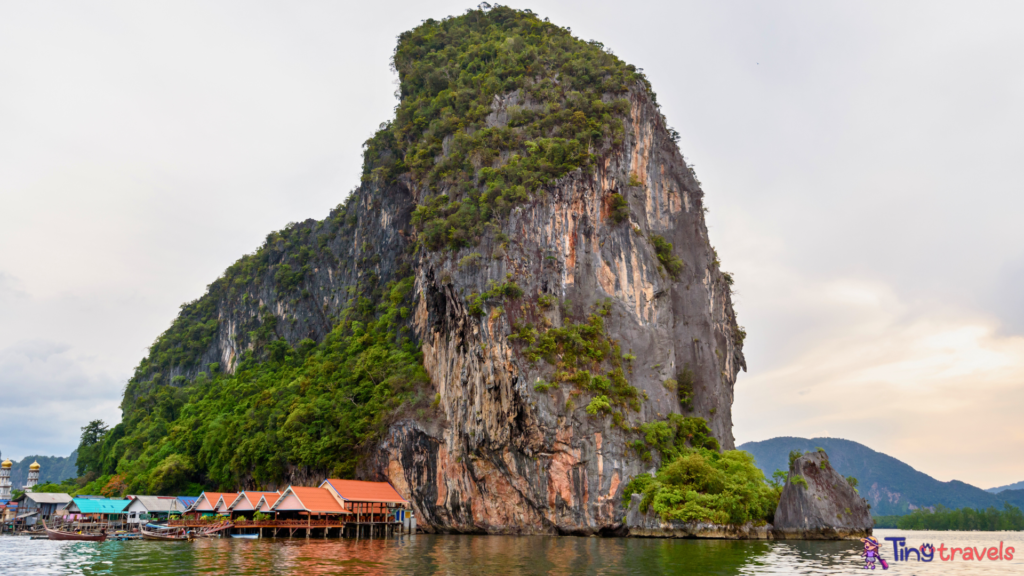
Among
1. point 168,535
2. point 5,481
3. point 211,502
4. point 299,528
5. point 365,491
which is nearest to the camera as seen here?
point 168,535

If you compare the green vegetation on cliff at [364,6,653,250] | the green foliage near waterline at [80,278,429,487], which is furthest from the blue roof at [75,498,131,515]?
the green vegetation on cliff at [364,6,653,250]

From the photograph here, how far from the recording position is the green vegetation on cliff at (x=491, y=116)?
53.7 m

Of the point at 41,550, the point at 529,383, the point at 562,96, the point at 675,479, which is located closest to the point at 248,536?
the point at 41,550

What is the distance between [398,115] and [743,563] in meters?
56.0

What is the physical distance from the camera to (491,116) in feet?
199

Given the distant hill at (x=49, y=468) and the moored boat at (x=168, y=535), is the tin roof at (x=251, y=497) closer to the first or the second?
the moored boat at (x=168, y=535)

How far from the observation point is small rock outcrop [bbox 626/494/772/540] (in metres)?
37.4

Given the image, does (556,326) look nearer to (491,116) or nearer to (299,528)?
(299,528)

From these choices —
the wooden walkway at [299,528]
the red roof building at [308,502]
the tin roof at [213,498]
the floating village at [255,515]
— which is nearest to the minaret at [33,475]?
the floating village at [255,515]

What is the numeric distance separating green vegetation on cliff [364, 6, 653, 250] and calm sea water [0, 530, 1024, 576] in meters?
26.2

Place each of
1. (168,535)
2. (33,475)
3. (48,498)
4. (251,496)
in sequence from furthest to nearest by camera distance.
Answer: (33,475) < (48,498) < (251,496) < (168,535)

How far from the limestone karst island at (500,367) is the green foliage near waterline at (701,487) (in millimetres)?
142

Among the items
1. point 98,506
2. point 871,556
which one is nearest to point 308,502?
point 98,506

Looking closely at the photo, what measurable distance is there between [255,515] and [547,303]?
2415cm
